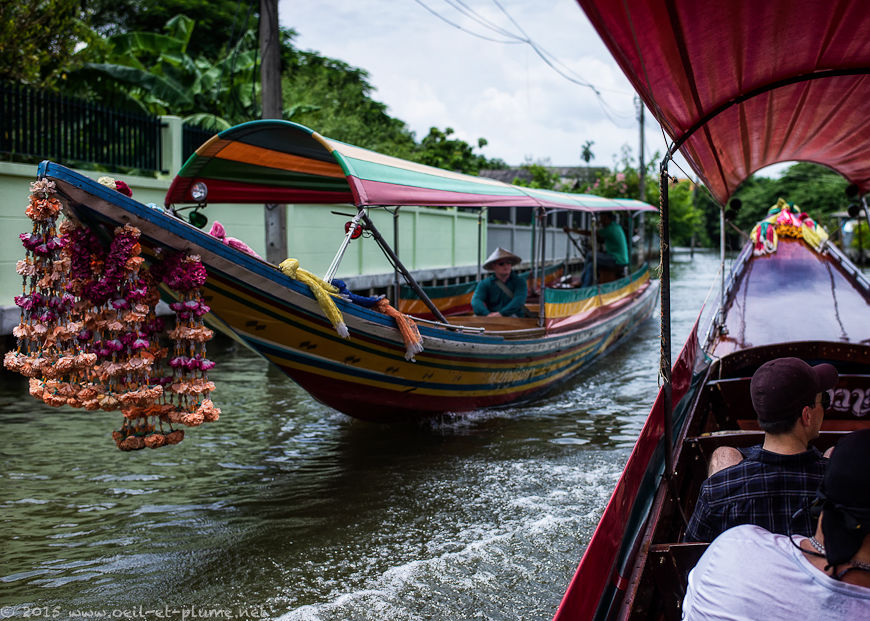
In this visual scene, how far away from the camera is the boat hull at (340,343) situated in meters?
3.79

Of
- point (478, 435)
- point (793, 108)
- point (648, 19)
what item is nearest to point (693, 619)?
point (648, 19)

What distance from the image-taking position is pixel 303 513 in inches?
186

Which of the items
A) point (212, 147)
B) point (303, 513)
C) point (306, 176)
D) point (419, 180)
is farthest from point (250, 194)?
point (303, 513)

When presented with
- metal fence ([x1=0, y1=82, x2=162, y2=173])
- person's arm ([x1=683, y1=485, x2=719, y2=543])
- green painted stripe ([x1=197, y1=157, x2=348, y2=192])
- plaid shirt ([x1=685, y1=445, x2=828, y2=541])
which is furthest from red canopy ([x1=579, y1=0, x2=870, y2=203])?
metal fence ([x1=0, y1=82, x2=162, y2=173])

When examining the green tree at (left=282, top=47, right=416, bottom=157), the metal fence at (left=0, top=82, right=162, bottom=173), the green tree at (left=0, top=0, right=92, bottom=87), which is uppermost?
the green tree at (left=282, top=47, right=416, bottom=157)

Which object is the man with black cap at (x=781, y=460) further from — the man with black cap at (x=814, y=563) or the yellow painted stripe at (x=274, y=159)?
the yellow painted stripe at (x=274, y=159)

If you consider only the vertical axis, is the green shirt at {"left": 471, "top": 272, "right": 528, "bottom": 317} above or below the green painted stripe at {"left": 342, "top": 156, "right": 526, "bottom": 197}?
below

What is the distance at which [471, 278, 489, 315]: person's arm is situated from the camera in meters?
7.84

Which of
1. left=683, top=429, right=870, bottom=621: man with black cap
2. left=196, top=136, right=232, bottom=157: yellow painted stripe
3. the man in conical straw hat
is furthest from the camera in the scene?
the man in conical straw hat

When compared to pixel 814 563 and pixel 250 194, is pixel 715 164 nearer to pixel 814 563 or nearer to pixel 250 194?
pixel 814 563

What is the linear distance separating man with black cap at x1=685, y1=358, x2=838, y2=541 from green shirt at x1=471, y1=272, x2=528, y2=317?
18.3ft

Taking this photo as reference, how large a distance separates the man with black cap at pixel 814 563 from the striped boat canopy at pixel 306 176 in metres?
3.45

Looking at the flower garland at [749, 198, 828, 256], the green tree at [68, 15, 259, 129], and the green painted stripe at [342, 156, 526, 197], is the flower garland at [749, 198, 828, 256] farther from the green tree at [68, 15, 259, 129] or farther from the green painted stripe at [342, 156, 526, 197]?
the green tree at [68, 15, 259, 129]

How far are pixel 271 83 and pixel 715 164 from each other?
5.24 metres
